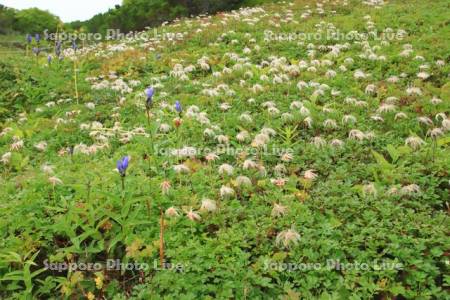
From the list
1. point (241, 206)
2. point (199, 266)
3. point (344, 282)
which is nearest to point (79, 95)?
point (241, 206)

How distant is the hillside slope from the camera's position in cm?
442

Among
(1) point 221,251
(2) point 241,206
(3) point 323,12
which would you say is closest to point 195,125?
(2) point 241,206

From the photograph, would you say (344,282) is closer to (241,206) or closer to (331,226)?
(331,226)

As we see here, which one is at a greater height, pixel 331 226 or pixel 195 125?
pixel 195 125

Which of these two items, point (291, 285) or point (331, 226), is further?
point (331, 226)

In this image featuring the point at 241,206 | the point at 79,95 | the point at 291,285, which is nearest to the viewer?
the point at 291,285

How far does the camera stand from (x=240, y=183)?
5742 millimetres

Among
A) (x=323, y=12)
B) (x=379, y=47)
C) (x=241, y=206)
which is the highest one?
(x=323, y=12)

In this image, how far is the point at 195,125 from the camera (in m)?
7.79

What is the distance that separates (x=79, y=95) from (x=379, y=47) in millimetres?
7614

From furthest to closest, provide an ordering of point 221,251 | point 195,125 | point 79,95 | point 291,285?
point 79,95 → point 195,125 → point 221,251 → point 291,285

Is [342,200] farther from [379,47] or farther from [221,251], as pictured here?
[379,47]

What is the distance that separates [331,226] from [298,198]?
0.70 meters

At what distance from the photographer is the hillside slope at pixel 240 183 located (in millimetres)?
4418
